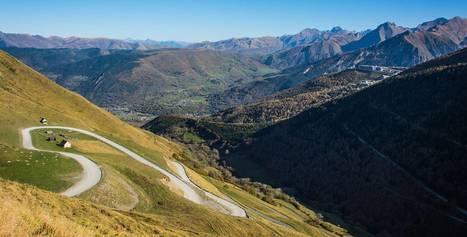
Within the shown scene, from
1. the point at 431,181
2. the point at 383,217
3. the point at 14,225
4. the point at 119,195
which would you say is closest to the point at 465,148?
the point at 431,181

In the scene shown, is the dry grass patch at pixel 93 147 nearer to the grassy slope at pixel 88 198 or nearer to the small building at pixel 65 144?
the grassy slope at pixel 88 198

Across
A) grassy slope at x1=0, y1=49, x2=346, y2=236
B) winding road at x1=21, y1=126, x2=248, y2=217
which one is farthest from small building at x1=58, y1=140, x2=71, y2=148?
winding road at x1=21, y1=126, x2=248, y2=217

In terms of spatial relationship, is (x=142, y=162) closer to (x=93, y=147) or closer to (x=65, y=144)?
(x=93, y=147)

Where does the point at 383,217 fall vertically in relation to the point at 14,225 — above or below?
below

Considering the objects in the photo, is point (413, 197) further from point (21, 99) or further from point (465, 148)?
point (21, 99)

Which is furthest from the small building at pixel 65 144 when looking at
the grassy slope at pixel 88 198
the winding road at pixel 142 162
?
the winding road at pixel 142 162

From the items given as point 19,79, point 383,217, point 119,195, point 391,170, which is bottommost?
point 383,217

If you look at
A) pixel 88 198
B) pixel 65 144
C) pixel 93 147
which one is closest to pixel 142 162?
pixel 93 147

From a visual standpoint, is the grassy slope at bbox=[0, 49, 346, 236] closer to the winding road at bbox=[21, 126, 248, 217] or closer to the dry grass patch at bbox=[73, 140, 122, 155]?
the dry grass patch at bbox=[73, 140, 122, 155]
